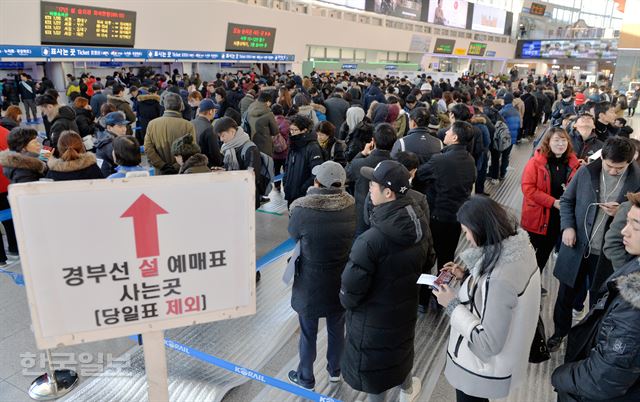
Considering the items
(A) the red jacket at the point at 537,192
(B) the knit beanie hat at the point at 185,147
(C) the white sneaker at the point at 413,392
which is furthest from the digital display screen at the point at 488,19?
(C) the white sneaker at the point at 413,392

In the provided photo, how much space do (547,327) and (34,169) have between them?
4937 millimetres

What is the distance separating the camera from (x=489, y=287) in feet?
6.00

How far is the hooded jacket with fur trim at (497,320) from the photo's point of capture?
5.95 ft

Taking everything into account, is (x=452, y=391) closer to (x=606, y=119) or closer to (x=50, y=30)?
(x=606, y=119)

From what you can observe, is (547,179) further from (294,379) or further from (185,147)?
(185,147)

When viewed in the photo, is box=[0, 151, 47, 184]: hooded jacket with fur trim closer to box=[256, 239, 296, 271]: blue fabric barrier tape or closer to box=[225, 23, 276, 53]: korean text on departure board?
box=[256, 239, 296, 271]: blue fabric barrier tape

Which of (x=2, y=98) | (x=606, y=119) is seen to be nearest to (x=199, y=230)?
(x=606, y=119)

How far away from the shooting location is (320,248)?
8.79 feet

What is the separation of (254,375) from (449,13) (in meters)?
34.1

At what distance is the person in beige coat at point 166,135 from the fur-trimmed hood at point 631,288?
13.3 ft

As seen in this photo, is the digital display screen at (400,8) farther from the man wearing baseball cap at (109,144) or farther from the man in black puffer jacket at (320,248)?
the man in black puffer jacket at (320,248)

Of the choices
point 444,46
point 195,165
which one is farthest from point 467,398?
point 444,46

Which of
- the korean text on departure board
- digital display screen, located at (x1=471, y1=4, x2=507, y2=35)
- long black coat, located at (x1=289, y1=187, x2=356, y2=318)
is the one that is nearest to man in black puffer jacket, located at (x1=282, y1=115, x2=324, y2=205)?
long black coat, located at (x1=289, y1=187, x2=356, y2=318)

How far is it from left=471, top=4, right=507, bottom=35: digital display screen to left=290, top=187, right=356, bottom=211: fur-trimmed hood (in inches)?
1450
